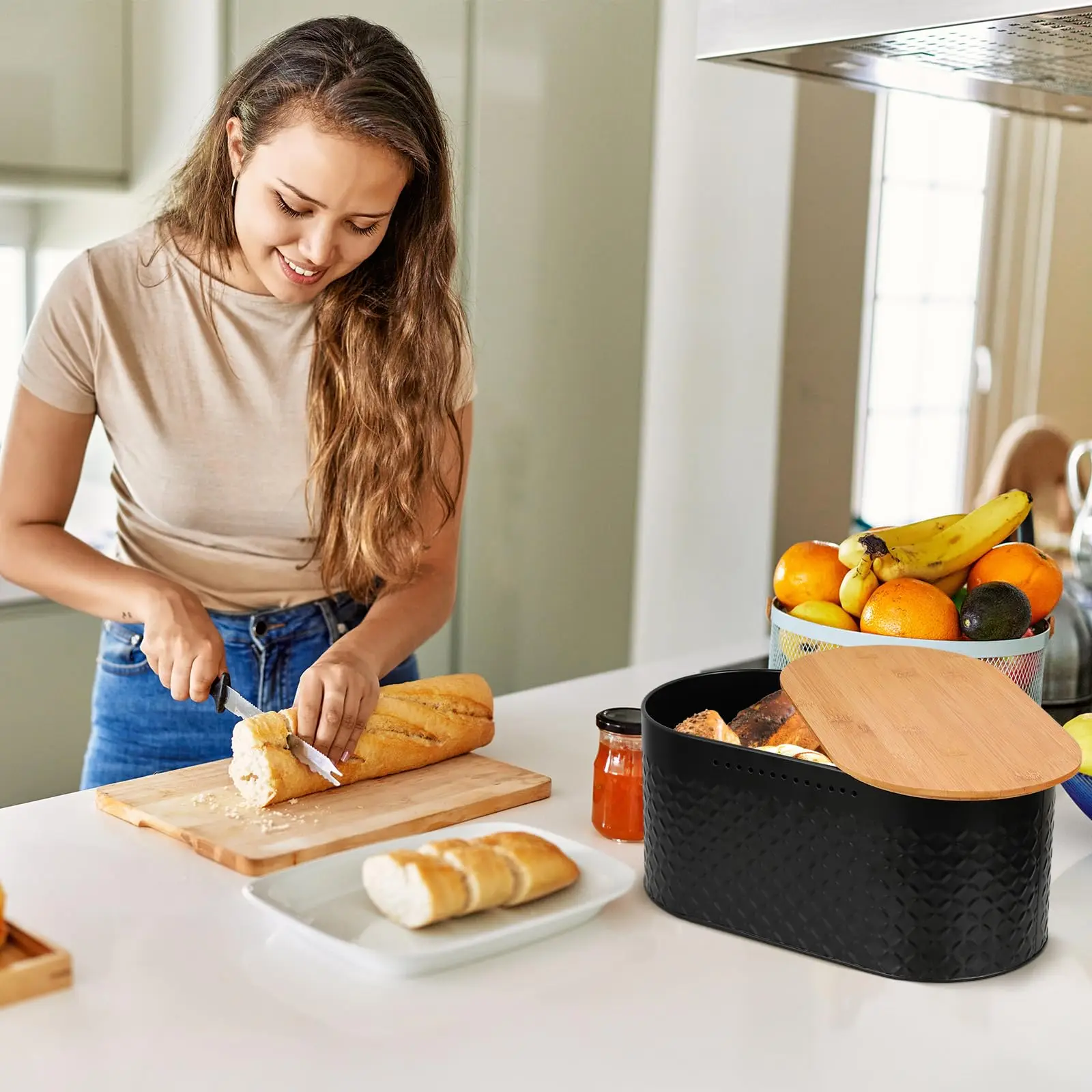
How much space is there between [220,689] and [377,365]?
0.46m

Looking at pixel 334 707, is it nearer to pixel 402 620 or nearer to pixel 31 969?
pixel 402 620

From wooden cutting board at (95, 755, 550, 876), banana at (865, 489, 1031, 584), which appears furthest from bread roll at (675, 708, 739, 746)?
banana at (865, 489, 1031, 584)

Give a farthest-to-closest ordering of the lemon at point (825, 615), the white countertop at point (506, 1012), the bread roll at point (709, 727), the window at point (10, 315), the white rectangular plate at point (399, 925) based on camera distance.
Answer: the window at point (10, 315) < the lemon at point (825, 615) < the bread roll at point (709, 727) < the white rectangular plate at point (399, 925) < the white countertop at point (506, 1012)

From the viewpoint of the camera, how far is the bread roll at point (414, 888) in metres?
0.93

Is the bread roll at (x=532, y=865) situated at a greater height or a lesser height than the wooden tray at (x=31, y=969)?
greater

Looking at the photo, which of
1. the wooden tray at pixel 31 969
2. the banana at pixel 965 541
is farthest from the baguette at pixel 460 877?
the banana at pixel 965 541

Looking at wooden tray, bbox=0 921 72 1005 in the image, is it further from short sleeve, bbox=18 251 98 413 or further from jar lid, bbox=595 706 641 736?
short sleeve, bbox=18 251 98 413

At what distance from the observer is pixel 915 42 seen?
1.28 m

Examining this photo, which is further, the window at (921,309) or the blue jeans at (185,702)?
the window at (921,309)

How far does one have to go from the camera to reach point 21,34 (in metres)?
2.24

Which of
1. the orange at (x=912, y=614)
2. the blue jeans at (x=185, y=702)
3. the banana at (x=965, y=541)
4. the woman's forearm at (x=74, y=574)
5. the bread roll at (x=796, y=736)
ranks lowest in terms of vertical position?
the blue jeans at (x=185, y=702)

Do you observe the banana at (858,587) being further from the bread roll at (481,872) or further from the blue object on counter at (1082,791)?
the bread roll at (481,872)

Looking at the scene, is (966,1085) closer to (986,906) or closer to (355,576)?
(986,906)

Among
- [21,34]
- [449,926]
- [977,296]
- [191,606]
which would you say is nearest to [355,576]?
Result: [191,606]
